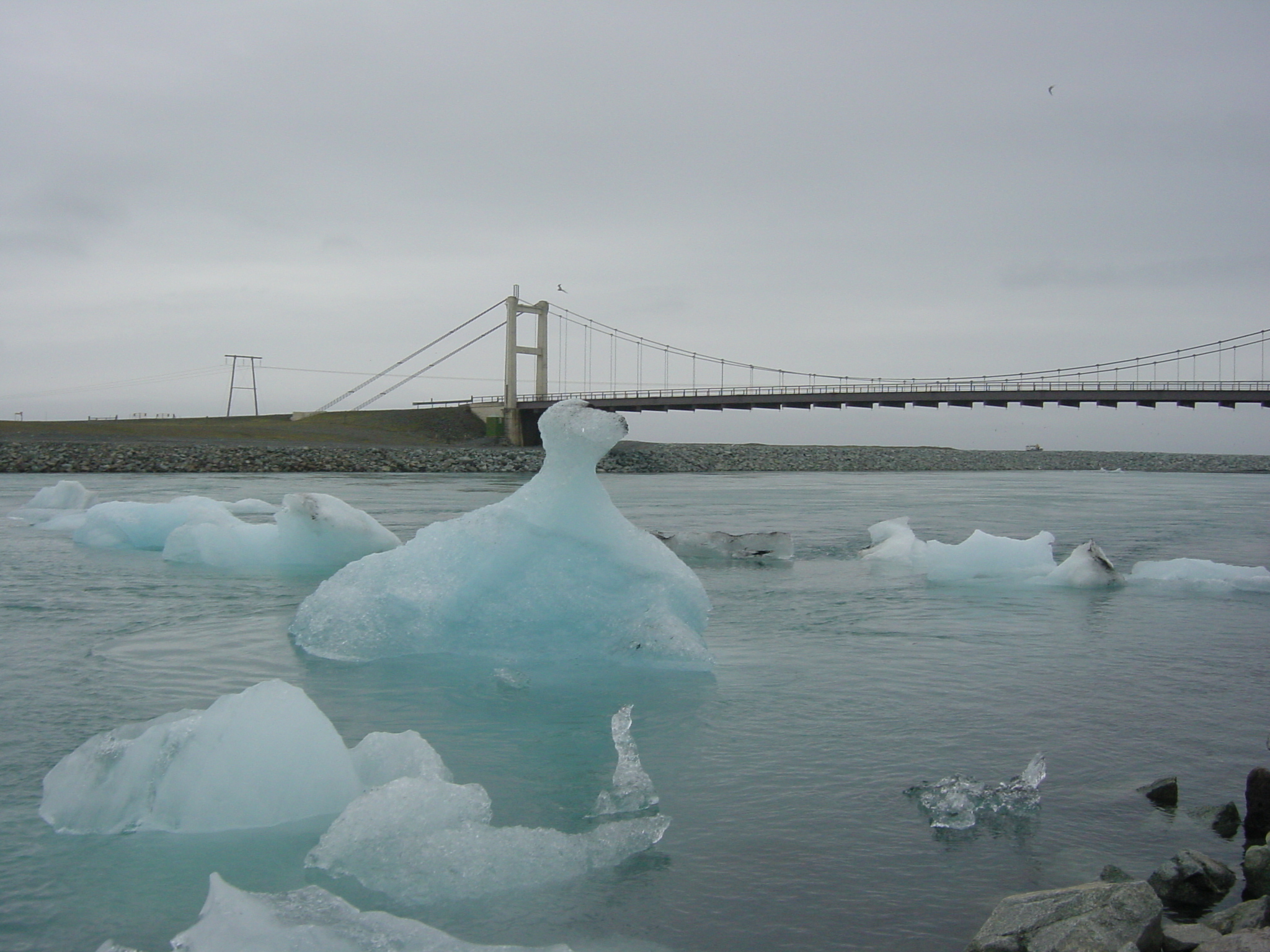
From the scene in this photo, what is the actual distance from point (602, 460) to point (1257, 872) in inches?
1468

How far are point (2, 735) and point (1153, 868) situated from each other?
419 cm

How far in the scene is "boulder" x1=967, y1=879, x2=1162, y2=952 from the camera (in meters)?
2.23

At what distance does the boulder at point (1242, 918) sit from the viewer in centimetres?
231

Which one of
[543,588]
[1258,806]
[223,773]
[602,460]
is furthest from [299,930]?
[602,460]

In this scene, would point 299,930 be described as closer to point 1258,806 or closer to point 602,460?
point 1258,806

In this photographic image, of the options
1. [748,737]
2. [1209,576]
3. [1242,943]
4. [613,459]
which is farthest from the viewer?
[613,459]

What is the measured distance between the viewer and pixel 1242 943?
81.9 inches

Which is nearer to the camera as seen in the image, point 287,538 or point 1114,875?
point 1114,875

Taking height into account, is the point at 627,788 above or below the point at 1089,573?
below

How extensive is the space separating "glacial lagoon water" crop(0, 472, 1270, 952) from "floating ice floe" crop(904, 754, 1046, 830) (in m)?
0.06

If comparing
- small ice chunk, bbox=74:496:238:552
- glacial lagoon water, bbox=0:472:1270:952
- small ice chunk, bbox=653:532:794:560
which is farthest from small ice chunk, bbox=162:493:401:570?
small ice chunk, bbox=653:532:794:560

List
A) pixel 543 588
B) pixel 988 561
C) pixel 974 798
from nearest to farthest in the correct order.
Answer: pixel 974 798 < pixel 543 588 < pixel 988 561

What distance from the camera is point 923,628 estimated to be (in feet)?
21.8

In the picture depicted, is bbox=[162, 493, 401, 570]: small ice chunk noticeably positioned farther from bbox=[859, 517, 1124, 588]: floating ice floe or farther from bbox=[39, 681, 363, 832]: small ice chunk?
bbox=[39, 681, 363, 832]: small ice chunk
